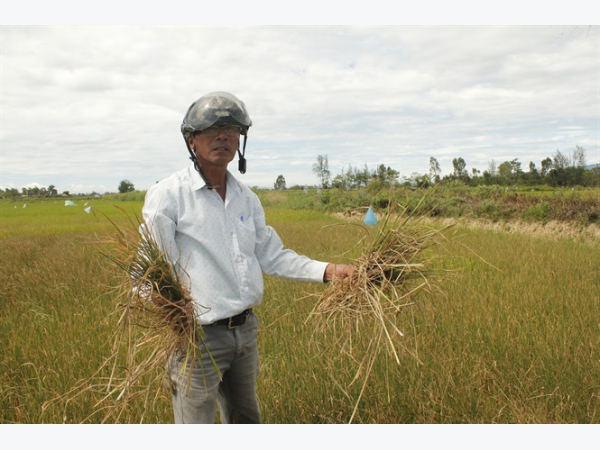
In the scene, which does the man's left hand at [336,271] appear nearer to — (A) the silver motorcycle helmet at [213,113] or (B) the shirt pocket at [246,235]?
(B) the shirt pocket at [246,235]

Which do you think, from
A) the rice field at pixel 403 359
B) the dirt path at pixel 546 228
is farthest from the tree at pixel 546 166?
the rice field at pixel 403 359

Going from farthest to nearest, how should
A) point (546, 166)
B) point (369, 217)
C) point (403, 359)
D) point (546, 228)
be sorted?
point (546, 166), point (546, 228), point (369, 217), point (403, 359)

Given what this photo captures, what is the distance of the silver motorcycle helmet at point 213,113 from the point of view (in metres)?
1.74

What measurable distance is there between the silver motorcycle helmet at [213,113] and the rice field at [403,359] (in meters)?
Result: 0.44

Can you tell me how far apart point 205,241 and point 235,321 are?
37 cm

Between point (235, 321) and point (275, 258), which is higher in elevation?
point (275, 258)

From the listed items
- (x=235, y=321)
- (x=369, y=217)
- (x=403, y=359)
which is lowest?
(x=403, y=359)

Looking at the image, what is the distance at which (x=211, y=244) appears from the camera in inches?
69.5

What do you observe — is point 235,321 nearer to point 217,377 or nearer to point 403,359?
point 217,377

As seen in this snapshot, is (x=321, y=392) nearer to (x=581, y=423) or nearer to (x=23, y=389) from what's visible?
(x=581, y=423)

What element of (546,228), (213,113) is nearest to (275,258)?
(213,113)

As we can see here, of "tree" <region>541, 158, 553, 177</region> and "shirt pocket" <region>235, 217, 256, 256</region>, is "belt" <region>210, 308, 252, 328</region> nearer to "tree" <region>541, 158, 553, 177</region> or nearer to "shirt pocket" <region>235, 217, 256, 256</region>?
"shirt pocket" <region>235, 217, 256, 256</region>

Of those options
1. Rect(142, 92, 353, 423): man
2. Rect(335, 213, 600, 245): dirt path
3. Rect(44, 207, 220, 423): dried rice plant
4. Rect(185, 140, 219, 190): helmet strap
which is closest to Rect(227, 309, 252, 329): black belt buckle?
Rect(142, 92, 353, 423): man

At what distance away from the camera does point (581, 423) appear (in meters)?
2.34
